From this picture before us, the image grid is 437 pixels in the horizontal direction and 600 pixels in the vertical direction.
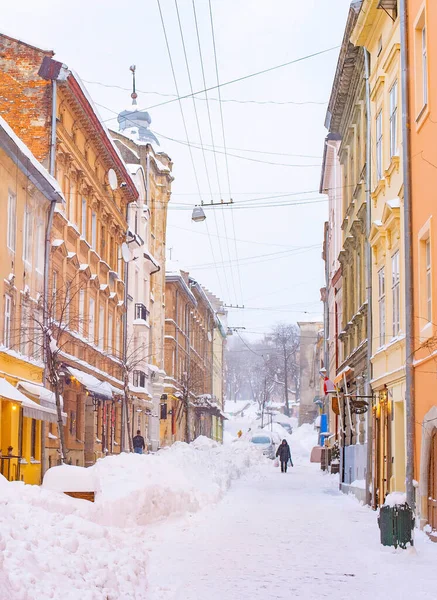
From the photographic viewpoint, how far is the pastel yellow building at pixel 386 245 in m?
19.4

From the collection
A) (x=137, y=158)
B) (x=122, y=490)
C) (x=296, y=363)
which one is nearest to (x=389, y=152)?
(x=122, y=490)

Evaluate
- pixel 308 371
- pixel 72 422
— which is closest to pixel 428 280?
pixel 72 422

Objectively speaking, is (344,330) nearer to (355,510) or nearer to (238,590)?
(355,510)

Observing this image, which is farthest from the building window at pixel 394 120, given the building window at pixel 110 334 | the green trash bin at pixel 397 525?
the building window at pixel 110 334

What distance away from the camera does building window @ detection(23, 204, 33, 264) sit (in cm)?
2714

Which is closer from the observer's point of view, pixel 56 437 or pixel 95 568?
pixel 95 568

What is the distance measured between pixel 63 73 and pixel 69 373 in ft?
30.0

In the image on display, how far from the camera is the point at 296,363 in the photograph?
5413 inches

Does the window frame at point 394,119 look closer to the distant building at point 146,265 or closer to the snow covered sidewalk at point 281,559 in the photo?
the snow covered sidewalk at point 281,559

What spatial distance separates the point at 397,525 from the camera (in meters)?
13.2

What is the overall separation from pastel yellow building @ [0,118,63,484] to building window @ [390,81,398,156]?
29.5 ft

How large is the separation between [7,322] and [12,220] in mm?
2689

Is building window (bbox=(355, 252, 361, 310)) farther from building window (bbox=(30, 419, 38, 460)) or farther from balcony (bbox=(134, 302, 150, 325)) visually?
balcony (bbox=(134, 302, 150, 325))

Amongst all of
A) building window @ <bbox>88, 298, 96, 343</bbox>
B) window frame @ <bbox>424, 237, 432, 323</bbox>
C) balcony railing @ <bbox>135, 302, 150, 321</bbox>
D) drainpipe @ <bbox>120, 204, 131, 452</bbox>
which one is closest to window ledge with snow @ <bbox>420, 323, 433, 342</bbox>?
window frame @ <bbox>424, 237, 432, 323</bbox>
